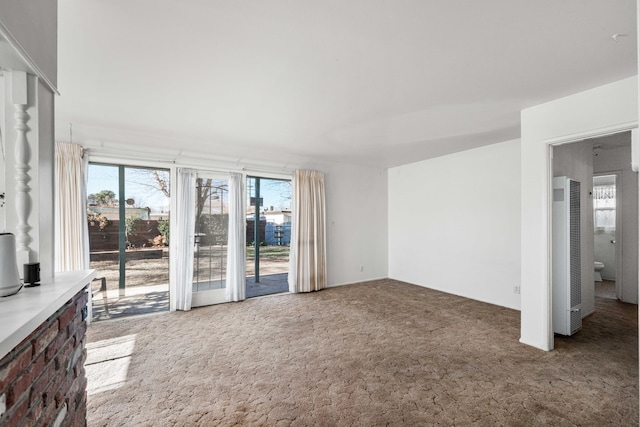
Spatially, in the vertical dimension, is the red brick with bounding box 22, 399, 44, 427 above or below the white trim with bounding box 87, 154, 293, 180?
below

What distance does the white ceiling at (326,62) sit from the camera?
5.49 ft

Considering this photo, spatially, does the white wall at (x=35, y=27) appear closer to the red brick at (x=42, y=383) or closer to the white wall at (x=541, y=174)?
the red brick at (x=42, y=383)

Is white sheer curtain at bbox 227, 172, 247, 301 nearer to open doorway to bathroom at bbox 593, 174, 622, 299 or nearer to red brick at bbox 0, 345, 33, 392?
red brick at bbox 0, 345, 33, 392

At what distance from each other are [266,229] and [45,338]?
15.1 ft

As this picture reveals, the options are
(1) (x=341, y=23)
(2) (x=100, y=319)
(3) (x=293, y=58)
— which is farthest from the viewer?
(2) (x=100, y=319)

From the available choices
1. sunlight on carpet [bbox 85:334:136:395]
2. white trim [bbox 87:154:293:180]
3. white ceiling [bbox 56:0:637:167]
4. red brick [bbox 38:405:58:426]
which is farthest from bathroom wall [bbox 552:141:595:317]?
sunlight on carpet [bbox 85:334:136:395]

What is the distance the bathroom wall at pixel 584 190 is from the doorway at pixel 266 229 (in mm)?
4113

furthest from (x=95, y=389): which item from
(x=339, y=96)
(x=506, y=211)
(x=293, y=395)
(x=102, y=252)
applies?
(x=506, y=211)

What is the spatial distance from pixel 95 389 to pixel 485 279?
16.4 feet

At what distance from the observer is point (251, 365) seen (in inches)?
107

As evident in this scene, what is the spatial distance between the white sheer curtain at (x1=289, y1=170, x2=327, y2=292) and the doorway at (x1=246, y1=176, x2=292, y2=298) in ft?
1.21

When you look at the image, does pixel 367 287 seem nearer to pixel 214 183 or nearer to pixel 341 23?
pixel 214 183

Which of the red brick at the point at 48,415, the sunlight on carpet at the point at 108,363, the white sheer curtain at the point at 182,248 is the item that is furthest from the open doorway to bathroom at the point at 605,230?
the red brick at the point at 48,415

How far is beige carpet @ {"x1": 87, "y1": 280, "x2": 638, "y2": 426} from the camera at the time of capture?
2.05 metres
